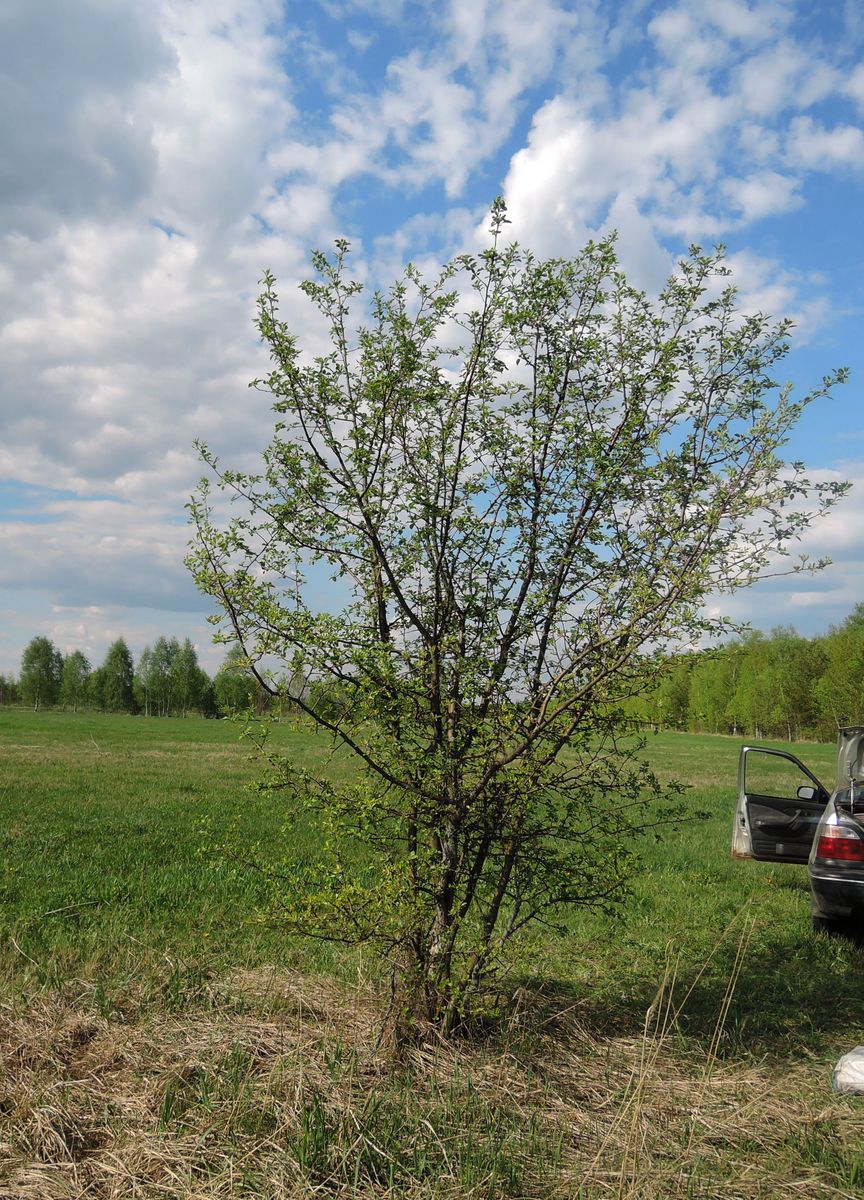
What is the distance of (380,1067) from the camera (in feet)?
14.0

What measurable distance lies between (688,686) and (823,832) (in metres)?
59.6

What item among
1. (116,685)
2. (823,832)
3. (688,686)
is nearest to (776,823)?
(823,832)

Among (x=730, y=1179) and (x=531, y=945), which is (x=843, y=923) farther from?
(x=730, y=1179)

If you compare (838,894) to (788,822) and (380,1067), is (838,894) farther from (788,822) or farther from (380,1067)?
(380,1067)

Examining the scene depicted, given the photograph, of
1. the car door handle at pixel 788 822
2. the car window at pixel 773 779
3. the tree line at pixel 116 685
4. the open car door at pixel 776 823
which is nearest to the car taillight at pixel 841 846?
the open car door at pixel 776 823

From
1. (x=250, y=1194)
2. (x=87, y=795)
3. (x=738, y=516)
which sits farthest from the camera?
(x=87, y=795)

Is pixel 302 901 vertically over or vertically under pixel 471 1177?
over

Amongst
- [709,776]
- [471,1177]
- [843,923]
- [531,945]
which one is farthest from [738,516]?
[709,776]

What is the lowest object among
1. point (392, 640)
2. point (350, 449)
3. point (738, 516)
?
point (392, 640)

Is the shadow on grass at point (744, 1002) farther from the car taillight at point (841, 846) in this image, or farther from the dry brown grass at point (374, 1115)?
the car taillight at point (841, 846)

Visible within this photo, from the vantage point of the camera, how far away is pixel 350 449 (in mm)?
4926

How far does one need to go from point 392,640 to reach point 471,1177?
2644 mm

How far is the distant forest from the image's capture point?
4629 millimetres

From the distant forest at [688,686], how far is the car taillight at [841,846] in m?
1.82
